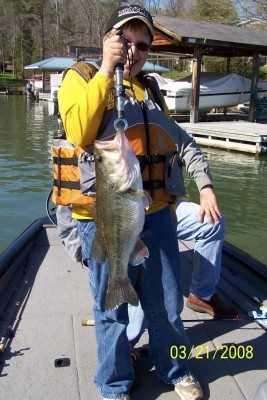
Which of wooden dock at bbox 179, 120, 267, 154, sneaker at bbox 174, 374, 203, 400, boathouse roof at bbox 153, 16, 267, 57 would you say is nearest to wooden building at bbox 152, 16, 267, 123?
boathouse roof at bbox 153, 16, 267, 57

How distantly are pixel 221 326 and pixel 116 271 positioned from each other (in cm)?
148

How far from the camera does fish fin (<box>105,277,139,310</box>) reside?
2164mm

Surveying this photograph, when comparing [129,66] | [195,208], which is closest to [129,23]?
[129,66]

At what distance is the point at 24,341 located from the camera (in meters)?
3.02

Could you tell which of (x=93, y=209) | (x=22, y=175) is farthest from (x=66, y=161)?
(x=22, y=175)

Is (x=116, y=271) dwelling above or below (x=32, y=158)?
above

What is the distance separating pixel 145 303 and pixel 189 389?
55 cm

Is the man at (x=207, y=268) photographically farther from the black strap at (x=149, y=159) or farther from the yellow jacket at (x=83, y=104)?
the yellow jacket at (x=83, y=104)

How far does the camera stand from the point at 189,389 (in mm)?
2490

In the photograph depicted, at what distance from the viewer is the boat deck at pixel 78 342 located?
2600mm

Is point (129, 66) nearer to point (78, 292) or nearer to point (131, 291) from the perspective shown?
point (131, 291)

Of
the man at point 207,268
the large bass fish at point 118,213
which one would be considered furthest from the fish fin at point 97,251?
the man at point 207,268

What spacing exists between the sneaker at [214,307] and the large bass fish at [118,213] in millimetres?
1369

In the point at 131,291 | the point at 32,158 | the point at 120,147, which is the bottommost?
the point at 32,158
